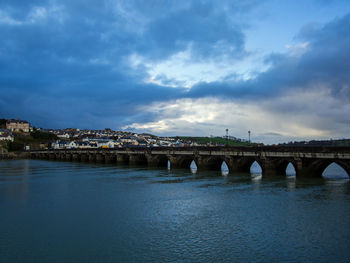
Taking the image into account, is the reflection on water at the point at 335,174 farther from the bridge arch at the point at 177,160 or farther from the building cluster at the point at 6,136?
the building cluster at the point at 6,136

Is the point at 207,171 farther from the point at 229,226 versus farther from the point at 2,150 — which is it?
the point at 2,150

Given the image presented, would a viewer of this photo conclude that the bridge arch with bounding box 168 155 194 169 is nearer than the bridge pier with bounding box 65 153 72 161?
Yes

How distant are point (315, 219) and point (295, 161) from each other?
843 inches

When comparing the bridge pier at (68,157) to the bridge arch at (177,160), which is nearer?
the bridge arch at (177,160)

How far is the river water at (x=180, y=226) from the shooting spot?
1421cm

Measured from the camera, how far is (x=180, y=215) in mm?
21406

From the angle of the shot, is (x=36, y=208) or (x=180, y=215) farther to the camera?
(x=36, y=208)

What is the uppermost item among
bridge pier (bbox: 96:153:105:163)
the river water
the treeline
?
the treeline

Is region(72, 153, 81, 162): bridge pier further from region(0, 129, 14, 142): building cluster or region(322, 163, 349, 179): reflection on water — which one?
region(0, 129, 14, 142): building cluster

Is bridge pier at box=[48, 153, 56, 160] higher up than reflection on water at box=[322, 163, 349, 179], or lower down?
higher up

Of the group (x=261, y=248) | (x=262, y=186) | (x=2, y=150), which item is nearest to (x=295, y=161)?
(x=262, y=186)

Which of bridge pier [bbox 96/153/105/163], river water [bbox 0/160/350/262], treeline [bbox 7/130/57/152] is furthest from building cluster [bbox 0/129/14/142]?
river water [bbox 0/160/350/262]

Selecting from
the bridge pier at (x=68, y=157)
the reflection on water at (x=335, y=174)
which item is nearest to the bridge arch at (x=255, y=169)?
the reflection on water at (x=335, y=174)

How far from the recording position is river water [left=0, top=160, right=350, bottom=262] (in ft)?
46.6
